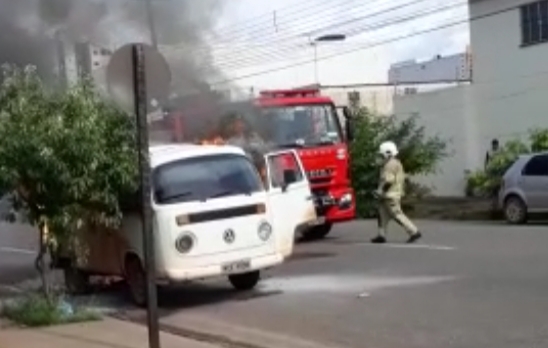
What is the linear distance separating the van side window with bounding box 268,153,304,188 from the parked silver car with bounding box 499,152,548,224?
6490mm

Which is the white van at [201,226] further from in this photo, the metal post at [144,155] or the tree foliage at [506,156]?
the tree foliage at [506,156]

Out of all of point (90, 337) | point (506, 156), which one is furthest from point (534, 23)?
point (90, 337)

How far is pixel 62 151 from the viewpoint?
11984 millimetres

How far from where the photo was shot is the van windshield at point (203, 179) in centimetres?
1266

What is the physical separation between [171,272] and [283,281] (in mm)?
2737

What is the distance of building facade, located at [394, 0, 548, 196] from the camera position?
3309 centimetres

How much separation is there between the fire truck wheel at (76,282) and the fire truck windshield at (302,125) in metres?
5.46

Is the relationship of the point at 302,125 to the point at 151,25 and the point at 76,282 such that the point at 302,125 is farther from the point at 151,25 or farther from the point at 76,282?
the point at 151,25

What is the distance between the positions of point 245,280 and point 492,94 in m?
22.2

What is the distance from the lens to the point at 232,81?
15.6 m

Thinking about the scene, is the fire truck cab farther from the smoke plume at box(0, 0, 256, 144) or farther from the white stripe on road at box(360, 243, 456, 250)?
the smoke plume at box(0, 0, 256, 144)

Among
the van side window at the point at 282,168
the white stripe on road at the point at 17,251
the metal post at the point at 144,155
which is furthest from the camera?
the white stripe on road at the point at 17,251

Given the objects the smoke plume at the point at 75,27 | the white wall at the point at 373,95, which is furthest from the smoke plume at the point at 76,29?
the white wall at the point at 373,95

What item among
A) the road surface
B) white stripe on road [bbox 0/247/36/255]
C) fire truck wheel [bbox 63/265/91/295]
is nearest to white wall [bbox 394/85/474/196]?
white stripe on road [bbox 0/247/36/255]
